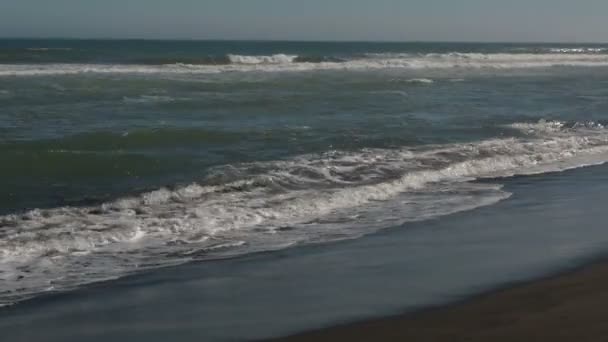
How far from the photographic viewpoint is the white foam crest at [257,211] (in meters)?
7.08

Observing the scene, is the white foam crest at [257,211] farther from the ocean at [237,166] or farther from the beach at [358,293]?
the beach at [358,293]

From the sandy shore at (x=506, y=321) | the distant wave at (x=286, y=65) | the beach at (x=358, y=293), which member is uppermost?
the sandy shore at (x=506, y=321)

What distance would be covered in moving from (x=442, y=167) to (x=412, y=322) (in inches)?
274

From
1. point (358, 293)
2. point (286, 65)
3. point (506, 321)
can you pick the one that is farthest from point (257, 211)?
point (286, 65)

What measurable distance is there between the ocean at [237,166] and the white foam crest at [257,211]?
2 centimetres

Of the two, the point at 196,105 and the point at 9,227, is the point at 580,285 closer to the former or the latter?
the point at 9,227

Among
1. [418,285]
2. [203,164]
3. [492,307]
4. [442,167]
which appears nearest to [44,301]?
[418,285]

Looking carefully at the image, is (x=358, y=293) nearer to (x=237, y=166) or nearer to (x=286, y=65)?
(x=237, y=166)

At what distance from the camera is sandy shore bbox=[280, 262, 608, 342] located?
16.1ft

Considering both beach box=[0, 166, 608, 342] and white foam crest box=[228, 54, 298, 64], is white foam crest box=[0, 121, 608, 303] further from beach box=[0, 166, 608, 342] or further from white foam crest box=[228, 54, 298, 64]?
white foam crest box=[228, 54, 298, 64]

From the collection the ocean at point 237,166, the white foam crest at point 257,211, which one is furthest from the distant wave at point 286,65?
the white foam crest at point 257,211

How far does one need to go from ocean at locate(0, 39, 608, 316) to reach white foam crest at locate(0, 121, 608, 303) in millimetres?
22

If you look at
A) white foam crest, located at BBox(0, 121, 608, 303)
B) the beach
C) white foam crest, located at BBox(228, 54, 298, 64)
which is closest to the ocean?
white foam crest, located at BBox(0, 121, 608, 303)

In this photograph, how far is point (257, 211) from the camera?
8.90 meters
